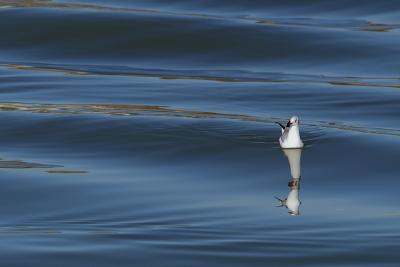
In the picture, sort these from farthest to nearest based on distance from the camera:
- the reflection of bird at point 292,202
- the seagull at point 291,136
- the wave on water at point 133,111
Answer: the wave on water at point 133,111 → the seagull at point 291,136 → the reflection of bird at point 292,202

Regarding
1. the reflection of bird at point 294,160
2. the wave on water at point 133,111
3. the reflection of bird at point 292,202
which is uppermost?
the wave on water at point 133,111

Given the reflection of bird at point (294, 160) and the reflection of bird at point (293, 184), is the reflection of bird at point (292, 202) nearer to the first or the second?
the reflection of bird at point (293, 184)

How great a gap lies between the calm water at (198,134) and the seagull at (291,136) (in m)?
0.12

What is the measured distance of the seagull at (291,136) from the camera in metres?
10.8

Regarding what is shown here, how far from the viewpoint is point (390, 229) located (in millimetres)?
8500

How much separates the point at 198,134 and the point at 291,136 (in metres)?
1.46

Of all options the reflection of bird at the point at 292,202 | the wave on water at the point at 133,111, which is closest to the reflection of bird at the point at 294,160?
the reflection of bird at the point at 292,202

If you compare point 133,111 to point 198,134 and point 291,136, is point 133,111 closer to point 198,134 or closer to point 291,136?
point 198,134

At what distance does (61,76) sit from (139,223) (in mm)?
7331

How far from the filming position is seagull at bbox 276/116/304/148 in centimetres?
1078

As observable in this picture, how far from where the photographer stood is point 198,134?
12.1 metres

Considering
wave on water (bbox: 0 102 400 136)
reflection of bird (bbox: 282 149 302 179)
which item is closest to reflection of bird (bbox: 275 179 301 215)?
reflection of bird (bbox: 282 149 302 179)

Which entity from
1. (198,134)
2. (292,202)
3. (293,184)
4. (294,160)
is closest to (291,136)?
(294,160)

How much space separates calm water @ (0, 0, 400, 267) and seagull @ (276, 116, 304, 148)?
12 cm
